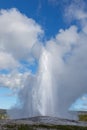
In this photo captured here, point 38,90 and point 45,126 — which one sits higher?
point 38,90

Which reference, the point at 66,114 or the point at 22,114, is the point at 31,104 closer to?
the point at 22,114

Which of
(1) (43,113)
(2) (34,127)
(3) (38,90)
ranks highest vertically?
(3) (38,90)

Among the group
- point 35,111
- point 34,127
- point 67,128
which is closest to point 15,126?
point 34,127

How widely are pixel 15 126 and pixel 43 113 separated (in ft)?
212

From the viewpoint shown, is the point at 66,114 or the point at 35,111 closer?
the point at 35,111

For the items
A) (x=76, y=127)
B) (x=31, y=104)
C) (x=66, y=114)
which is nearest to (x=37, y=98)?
(x=31, y=104)

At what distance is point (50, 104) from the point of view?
12669 cm

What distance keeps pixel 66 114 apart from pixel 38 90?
1480 centimetres

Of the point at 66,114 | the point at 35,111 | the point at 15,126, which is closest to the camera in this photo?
the point at 15,126

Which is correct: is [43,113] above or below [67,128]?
above

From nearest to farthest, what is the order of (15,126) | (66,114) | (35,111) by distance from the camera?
(15,126), (35,111), (66,114)

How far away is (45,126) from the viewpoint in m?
59.7

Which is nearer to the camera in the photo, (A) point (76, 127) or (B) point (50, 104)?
(A) point (76, 127)

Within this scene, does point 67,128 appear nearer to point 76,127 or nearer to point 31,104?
point 76,127
